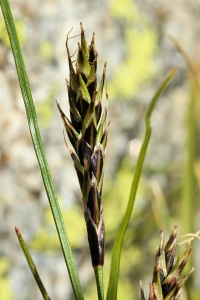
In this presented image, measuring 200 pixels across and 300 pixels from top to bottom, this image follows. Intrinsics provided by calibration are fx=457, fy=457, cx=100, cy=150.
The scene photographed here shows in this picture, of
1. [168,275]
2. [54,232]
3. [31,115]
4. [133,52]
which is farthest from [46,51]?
[168,275]

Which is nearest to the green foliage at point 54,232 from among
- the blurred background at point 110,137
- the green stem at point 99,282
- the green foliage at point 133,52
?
the blurred background at point 110,137

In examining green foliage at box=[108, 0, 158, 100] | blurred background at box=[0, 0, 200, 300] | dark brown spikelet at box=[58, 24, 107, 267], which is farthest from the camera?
green foliage at box=[108, 0, 158, 100]

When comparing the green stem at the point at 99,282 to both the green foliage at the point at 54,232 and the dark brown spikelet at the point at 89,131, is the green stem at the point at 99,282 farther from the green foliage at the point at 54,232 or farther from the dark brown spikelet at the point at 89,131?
the green foliage at the point at 54,232

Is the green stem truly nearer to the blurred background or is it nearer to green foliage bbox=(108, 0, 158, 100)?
the blurred background

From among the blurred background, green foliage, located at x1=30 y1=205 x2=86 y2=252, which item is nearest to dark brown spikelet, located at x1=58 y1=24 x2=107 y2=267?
the blurred background

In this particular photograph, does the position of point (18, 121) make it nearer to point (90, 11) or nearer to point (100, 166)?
point (90, 11)

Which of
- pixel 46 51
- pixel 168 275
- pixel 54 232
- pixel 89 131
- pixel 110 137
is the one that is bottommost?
pixel 168 275

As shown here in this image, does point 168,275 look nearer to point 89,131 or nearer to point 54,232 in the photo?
point 89,131
